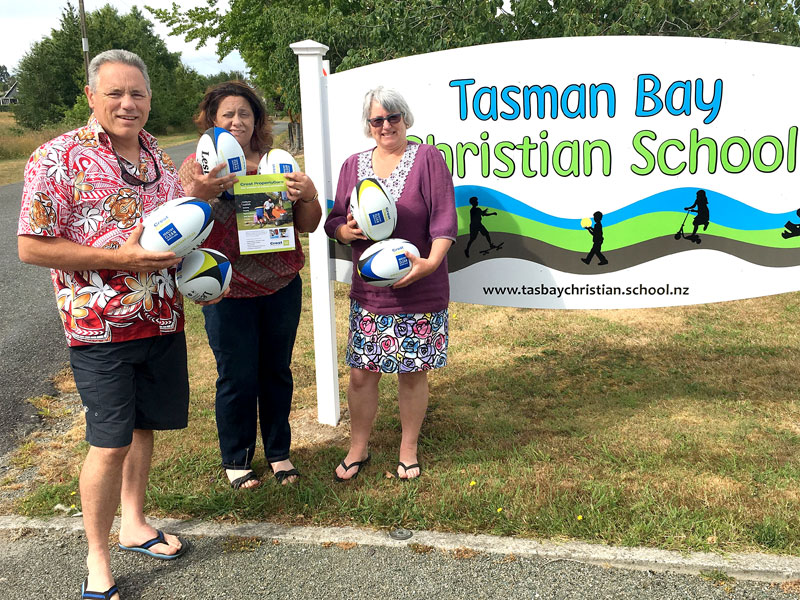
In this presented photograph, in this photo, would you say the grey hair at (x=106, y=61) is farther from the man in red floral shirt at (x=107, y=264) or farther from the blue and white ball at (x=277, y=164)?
the blue and white ball at (x=277, y=164)

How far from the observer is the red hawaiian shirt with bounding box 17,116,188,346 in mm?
2223

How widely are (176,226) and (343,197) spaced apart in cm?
104

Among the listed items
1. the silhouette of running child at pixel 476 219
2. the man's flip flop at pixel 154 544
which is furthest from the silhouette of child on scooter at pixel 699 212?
the man's flip flop at pixel 154 544

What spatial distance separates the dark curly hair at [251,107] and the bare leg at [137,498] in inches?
51.6

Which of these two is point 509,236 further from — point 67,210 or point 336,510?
point 67,210

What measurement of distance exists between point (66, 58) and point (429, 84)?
52542 millimetres

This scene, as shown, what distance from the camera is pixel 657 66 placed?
3.58 meters

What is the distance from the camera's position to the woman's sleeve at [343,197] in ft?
10.5

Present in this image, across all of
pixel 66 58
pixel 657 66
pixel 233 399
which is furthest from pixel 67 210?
pixel 66 58

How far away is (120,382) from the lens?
242 cm

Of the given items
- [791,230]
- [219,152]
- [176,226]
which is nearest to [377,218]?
[219,152]

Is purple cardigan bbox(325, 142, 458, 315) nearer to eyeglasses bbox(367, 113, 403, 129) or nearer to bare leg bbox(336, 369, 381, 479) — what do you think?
eyeglasses bbox(367, 113, 403, 129)

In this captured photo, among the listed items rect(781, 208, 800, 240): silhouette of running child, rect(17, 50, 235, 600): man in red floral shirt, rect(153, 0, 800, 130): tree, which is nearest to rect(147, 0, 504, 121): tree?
rect(153, 0, 800, 130): tree

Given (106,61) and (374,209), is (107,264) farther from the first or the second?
(374,209)
